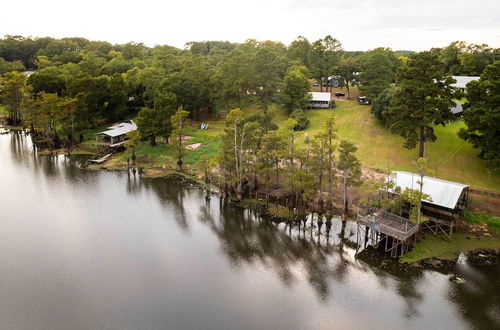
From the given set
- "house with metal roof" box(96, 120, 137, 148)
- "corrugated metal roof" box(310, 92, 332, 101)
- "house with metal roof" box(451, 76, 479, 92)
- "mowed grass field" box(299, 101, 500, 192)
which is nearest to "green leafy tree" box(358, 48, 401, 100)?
"mowed grass field" box(299, 101, 500, 192)

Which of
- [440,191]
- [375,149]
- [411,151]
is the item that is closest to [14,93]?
[375,149]

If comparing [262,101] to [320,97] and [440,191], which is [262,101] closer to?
[320,97]

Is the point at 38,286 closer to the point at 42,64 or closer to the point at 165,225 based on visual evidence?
the point at 165,225

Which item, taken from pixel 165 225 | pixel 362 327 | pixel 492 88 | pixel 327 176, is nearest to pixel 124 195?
pixel 165 225

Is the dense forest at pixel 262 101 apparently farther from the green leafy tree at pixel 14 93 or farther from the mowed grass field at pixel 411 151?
the mowed grass field at pixel 411 151

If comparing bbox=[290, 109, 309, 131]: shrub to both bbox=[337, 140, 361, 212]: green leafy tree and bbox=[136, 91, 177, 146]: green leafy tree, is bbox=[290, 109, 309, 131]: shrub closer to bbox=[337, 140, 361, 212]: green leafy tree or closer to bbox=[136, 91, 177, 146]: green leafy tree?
bbox=[136, 91, 177, 146]: green leafy tree
